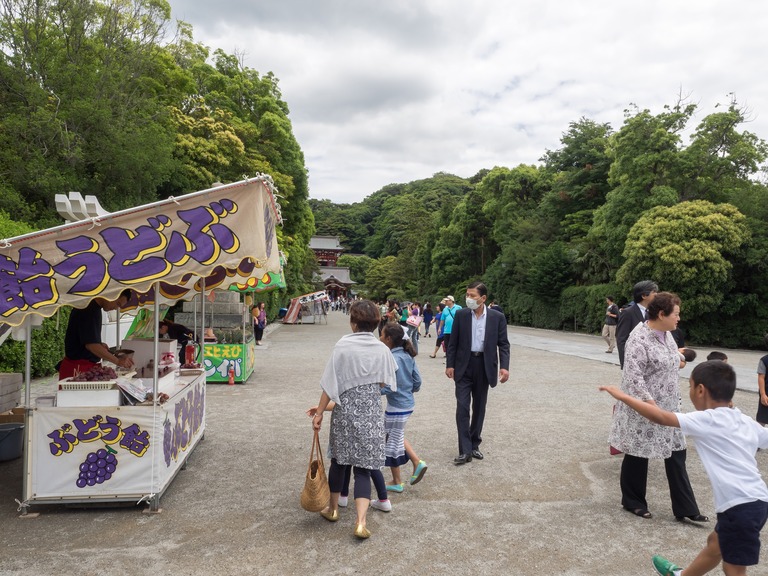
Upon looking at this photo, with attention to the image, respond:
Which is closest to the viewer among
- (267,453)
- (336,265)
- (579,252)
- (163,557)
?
(163,557)

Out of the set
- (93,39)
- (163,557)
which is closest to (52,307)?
(163,557)

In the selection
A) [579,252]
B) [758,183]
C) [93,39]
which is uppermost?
[93,39]

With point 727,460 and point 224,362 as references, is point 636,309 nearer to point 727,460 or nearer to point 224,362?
point 727,460

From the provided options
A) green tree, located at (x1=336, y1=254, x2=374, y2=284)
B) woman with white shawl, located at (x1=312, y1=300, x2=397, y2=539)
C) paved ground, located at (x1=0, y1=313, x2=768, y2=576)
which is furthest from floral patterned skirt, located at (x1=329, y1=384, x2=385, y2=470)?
green tree, located at (x1=336, y1=254, x2=374, y2=284)

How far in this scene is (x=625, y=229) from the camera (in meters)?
25.8

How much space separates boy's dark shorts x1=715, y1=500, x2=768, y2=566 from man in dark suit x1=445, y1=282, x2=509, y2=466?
2.80 meters

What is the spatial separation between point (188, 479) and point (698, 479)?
455 cm

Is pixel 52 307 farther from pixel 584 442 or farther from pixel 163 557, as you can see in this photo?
pixel 584 442

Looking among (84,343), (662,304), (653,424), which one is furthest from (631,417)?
(84,343)

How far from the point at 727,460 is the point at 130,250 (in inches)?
150

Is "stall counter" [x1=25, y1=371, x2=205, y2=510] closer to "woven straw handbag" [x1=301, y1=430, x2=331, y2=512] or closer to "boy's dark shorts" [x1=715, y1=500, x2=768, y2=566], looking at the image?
"woven straw handbag" [x1=301, y1=430, x2=331, y2=512]

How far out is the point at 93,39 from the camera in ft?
51.8

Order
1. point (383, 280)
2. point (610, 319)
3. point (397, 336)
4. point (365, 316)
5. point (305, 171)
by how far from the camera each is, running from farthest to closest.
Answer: point (383, 280), point (305, 171), point (610, 319), point (397, 336), point (365, 316)

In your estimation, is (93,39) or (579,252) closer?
(93,39)
